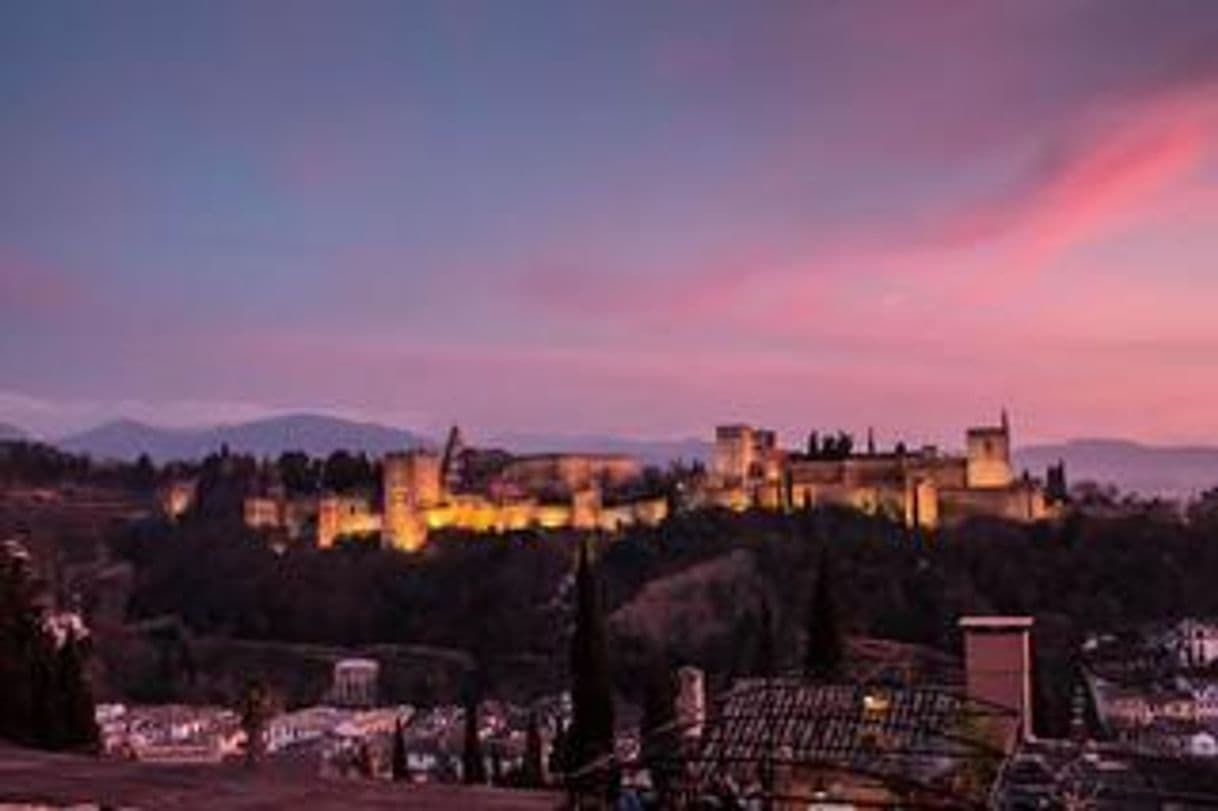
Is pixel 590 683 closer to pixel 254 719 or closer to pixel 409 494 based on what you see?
pixel 254 719

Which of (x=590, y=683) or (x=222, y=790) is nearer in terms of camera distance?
(x=222, y=790)

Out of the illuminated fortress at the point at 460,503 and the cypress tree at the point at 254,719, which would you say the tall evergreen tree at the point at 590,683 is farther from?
the illuminated fortress at the point at 460,503

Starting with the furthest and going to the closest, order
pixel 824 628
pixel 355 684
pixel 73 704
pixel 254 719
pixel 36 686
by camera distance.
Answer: pixel 355 684 → pixel 824 628 → pixel 73 704 → pixel 36 686 → pixel 254 719

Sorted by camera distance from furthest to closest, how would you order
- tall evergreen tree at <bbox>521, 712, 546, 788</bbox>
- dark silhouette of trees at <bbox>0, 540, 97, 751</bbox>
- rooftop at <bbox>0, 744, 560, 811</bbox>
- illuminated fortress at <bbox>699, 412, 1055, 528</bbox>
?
illuminated fortress at <bbox>699, 412, 1055, 528</bbox> → tall evergreen tree at <bbox>521, 712, 546, 788</bbox> → dark silhouette of trees at <bbox>0, 540, 97, 751</bbox> → rooftop at <bbox>0, 744, 560, 811</bbox>

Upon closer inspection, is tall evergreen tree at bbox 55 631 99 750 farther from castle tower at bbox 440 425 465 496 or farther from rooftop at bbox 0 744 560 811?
castle tower at bbox 440 425 465 496

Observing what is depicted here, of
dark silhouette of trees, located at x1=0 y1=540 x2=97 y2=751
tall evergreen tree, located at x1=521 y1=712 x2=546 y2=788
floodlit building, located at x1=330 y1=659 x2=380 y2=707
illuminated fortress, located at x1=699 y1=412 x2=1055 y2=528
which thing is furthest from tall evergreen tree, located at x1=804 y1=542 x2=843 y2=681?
illuminated fortress, located at x1=699 y1=412 x2=1055 y2=528

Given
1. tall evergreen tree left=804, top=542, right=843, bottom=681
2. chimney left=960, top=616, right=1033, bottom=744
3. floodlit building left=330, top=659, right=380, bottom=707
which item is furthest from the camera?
floodlit building left=330, top=659, right=380, bottom=707

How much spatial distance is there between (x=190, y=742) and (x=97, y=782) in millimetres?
28685

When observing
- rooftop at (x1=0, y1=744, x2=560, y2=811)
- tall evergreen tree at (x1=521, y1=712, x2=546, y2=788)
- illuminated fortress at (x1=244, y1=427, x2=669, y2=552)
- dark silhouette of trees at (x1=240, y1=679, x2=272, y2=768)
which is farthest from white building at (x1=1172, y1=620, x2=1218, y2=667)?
rooftop at (x1=0, y1=744, x2=560, y2=811)

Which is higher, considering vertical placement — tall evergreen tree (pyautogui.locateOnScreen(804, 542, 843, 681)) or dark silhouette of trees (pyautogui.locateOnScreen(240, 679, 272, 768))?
dark silhouette of trees (pyautogui.locateOnScreen(240, 679, 272, 768))

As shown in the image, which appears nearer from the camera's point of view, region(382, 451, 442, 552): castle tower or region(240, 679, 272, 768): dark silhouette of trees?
region(240, 679, 272, 768): dark silhouette of trees

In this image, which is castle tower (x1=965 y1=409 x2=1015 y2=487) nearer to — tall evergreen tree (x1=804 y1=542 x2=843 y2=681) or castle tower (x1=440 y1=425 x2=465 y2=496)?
castle tower (x1=440 y1=425 x2=465 y2=496)

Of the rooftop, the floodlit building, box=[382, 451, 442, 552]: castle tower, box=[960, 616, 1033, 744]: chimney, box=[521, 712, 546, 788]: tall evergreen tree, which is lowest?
the floodlit building

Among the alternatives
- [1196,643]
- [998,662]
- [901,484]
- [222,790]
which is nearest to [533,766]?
[998,662]
